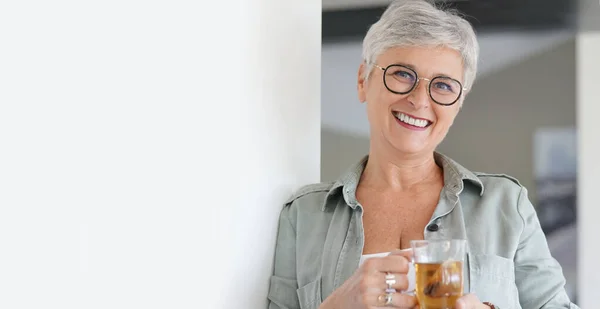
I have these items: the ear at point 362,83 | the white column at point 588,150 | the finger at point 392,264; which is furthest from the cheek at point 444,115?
the white column at point 588,150

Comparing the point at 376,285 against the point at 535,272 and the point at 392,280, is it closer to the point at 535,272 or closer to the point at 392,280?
the point at 392,280

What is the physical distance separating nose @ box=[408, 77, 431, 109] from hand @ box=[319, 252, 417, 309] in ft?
1.46

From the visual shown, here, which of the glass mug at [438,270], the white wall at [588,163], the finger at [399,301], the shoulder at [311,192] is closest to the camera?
the glass mug at [438,270]

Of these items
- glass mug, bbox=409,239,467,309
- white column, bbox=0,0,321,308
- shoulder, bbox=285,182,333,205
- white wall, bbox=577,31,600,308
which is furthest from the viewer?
white wall, bbox=577,31,600,308

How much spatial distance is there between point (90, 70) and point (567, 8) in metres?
3.19

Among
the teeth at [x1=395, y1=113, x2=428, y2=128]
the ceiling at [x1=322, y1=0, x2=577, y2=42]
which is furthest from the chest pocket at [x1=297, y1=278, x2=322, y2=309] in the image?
the ceiling at [x1=322, y1=0, x2=577, y2=42]

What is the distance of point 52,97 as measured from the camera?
959 millimetres

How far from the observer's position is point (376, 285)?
1.38 metres

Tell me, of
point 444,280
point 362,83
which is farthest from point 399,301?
point 362,83

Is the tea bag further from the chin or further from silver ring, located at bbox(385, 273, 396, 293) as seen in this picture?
the chin

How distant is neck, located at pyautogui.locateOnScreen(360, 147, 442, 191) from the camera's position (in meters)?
1.80

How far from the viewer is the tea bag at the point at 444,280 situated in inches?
48.1

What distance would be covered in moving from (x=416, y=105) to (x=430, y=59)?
11cm

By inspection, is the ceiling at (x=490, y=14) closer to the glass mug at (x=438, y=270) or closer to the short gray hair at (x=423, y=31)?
the short gray hair at (x=423, y=31)
